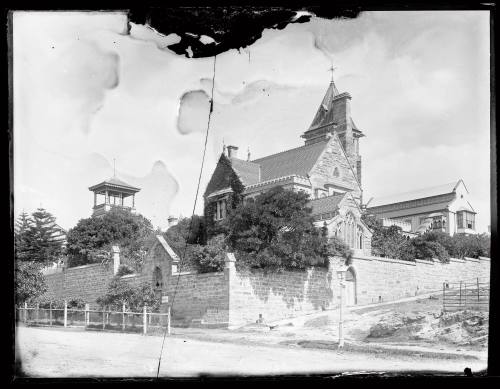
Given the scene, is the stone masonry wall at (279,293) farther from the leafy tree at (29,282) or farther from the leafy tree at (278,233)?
the leafy tree at (29,282)

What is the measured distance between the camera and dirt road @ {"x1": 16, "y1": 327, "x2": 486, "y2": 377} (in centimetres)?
420

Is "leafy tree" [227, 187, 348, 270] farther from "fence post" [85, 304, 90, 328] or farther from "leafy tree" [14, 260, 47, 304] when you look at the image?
Answer: "leafy tree" [14, 260, 47, 304]

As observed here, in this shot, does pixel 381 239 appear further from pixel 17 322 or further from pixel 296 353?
pixel 17 322

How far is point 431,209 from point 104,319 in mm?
3053

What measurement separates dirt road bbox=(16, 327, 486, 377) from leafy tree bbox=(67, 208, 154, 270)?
0.85m

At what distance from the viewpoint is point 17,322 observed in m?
4.10

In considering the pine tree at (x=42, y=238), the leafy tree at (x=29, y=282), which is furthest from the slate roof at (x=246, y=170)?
the leafy tree at (x=29, y=282)

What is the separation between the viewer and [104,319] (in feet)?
17.4

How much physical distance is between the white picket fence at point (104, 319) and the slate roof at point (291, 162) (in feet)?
4.87

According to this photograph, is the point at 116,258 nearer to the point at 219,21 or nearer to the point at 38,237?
the point at 38,237

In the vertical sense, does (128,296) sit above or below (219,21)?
below

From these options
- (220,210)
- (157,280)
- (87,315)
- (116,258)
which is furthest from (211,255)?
(87,315)

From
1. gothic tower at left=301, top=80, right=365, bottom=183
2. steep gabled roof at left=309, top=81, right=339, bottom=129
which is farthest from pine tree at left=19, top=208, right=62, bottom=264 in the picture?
steep gabled roof at left=309, top=81, right=339, bottom=129

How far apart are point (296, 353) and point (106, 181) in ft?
6.62
